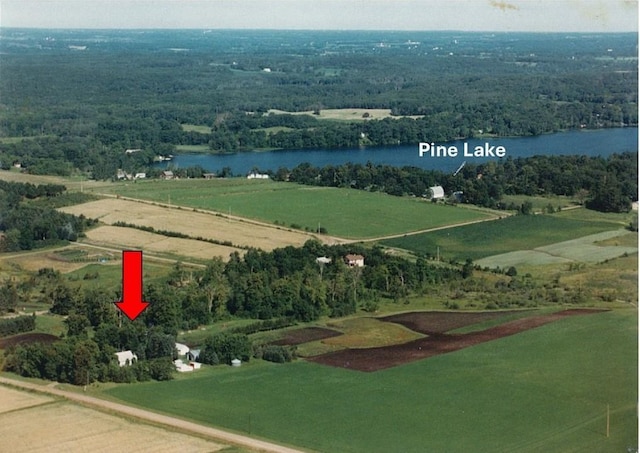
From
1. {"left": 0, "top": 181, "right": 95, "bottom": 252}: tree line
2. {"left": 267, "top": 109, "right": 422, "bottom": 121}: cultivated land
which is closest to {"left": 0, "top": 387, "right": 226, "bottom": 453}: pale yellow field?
{"left": 0, "top": 181, "right": 95, "bottom": 252}: tree line

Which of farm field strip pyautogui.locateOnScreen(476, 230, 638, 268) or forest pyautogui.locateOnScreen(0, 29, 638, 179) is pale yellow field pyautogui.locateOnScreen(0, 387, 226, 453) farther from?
forest pyautogui.locateOnScreen(0, 29, 638, 179)

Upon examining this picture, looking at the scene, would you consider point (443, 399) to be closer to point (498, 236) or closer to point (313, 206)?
point (498, 236)

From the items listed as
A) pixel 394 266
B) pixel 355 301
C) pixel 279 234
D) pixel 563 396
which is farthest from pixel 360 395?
pixel 279 234

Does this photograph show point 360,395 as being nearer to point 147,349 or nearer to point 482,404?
point 482,404

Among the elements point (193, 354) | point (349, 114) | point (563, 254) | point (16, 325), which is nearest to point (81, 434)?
point (193, 354)

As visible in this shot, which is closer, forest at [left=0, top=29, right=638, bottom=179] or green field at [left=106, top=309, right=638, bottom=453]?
green field at [left=106, top=309, right=638, bottom=453]
